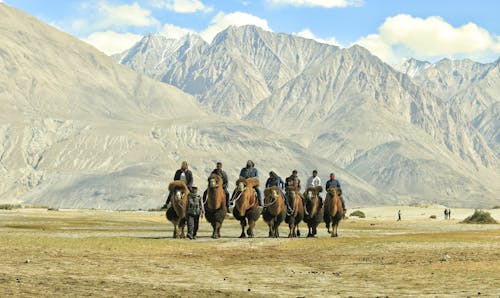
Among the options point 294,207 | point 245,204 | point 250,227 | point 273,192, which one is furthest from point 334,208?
point 245,204

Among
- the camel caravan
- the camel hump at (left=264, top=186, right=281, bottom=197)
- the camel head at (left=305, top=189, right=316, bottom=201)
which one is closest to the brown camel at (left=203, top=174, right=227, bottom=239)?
the camel caravan

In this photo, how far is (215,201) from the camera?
33438 mm

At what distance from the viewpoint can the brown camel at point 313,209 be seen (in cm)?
3716

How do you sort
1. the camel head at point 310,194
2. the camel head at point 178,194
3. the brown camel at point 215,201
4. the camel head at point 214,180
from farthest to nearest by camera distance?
the camel head at point 310,194
the camel head at point 178,194
the brown camel at point 215,201
the camel head at point 214,180

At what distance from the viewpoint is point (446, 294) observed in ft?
49.8

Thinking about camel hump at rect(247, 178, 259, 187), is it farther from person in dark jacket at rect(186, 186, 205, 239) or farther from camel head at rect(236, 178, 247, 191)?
person in dark jacket at rect(186, 186, 205, 239)

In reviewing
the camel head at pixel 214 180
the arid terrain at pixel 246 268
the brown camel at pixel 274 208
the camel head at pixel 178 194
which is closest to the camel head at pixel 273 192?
the brown camel at pixel 274 208

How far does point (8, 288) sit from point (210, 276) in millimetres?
5446

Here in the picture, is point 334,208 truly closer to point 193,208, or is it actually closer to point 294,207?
point 294,207

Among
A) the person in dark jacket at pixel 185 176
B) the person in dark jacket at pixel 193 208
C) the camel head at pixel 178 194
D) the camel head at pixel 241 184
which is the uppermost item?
the person in dark jacket at pixel 185 176

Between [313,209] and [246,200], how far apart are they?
4.33m

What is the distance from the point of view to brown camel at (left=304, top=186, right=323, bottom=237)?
3716cm

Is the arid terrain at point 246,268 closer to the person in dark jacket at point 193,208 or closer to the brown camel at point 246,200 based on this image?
Result: the person in dark jacket at point 193,208

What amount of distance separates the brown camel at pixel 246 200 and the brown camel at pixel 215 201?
0.68 meters
